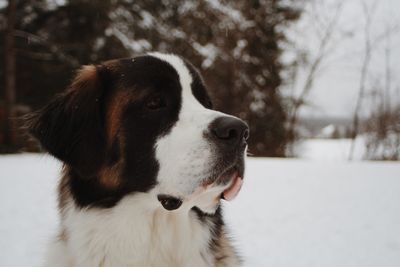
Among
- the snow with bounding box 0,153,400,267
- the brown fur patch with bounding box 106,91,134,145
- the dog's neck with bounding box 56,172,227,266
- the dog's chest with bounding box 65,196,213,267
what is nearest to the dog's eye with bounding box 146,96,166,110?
the brown fur patch with bounding box 106,91,134,145

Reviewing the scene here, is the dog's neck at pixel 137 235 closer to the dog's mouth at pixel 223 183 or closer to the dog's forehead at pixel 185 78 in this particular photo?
the dog's mouth at pixel 223 183

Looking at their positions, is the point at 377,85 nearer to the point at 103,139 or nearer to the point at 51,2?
the point at 51,2

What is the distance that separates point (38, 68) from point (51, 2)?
10.1 feet

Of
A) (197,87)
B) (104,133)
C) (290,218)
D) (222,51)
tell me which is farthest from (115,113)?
(222,51)

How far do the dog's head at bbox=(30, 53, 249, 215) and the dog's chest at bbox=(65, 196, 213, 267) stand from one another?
0.42ft

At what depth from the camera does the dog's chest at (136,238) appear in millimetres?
2191

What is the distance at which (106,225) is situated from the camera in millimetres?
2221

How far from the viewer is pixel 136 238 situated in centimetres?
227

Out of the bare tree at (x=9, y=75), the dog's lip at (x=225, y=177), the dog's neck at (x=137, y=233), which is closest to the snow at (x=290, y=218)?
the dog's neck at (x=137, y=233)

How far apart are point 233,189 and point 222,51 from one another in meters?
19.8

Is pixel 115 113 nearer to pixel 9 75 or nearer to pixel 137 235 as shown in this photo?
pixel 137 235

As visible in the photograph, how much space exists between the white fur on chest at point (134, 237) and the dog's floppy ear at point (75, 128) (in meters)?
0.28

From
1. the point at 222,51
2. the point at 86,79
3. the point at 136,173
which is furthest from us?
the point at 222,51

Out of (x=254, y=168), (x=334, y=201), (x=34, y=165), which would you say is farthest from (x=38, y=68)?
(x=334, y=201)
